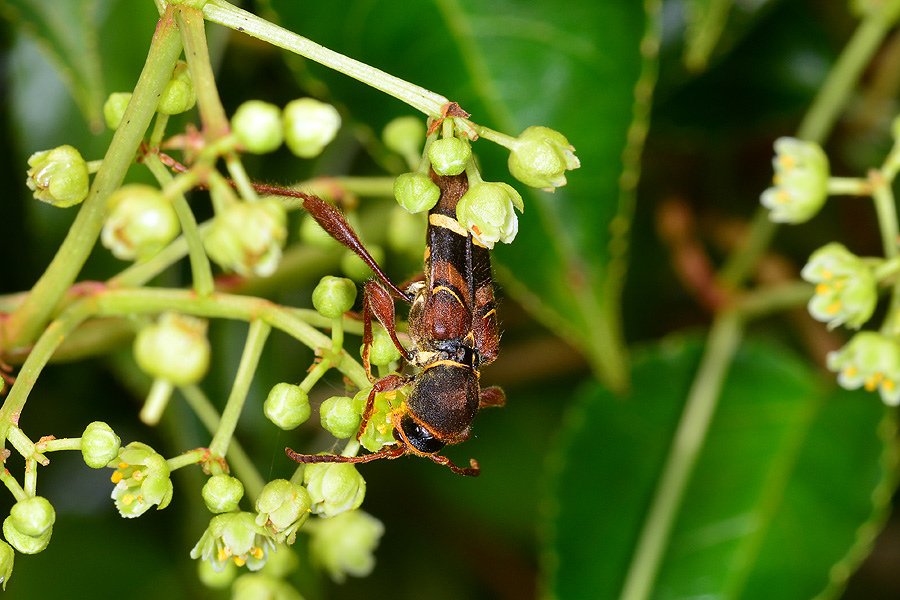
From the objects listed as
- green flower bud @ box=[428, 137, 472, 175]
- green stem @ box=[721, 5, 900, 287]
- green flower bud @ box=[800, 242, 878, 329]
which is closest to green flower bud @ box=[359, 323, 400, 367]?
green flower bud @ box=[428, 137, 472, 175]

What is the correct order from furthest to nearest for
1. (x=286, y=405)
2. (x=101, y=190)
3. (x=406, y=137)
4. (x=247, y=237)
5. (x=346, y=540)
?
(x=346, y=540) → (x=406, y=137) → (x=286, y=405) → (x=101, y=190) → (x=247, y=237)

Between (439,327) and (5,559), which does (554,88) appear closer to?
(439,327)

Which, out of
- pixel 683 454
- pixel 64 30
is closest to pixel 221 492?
pixel 64 30

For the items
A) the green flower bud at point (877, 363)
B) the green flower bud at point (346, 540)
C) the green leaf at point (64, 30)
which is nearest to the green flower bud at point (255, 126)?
the green leaf at point (64, 30)

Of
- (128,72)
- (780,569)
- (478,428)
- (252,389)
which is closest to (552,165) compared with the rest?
(128,72)

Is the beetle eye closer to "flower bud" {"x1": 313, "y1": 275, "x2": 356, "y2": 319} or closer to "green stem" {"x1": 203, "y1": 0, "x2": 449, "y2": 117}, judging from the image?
"flower bud" {"x1": 313, "y1": 275, "x2": 356, "y2": 319}

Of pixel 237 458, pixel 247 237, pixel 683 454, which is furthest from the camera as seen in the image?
pixel 683 454
